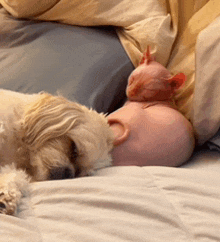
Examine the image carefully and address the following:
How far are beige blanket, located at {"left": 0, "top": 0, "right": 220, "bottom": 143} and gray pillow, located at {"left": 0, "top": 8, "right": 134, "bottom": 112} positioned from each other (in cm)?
5

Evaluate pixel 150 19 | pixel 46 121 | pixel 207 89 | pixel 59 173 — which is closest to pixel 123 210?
pixel 59 173

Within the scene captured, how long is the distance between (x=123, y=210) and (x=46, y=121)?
1.44 feet

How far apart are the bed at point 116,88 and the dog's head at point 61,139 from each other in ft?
0.25

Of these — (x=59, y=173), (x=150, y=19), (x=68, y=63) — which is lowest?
(x=59, y=173)

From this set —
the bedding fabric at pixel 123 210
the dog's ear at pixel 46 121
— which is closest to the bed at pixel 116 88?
the bedding fabric at pixel 123 210

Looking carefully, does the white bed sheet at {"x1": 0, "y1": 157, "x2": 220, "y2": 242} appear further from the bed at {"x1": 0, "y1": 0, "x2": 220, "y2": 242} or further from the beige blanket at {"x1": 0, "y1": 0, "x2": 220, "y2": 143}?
the beige blanket at {"x1": 0, "y1": 0, "x2": 220, "y2": 143}

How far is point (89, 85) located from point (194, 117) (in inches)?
17.3

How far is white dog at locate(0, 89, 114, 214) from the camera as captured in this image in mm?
1158

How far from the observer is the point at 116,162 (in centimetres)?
128

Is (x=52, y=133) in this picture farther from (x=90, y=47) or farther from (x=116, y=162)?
(x=90, y=47)

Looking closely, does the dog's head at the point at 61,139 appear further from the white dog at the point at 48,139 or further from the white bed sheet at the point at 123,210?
the white bed sheet at the point at 123,210

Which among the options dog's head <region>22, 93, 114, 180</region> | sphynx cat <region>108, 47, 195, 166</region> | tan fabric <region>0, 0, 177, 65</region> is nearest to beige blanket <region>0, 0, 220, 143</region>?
tan fabric <region>0, 0, 177, 65</region>

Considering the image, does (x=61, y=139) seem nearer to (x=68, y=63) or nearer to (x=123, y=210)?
(x=123, y=210)

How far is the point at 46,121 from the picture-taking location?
1.18 metres
